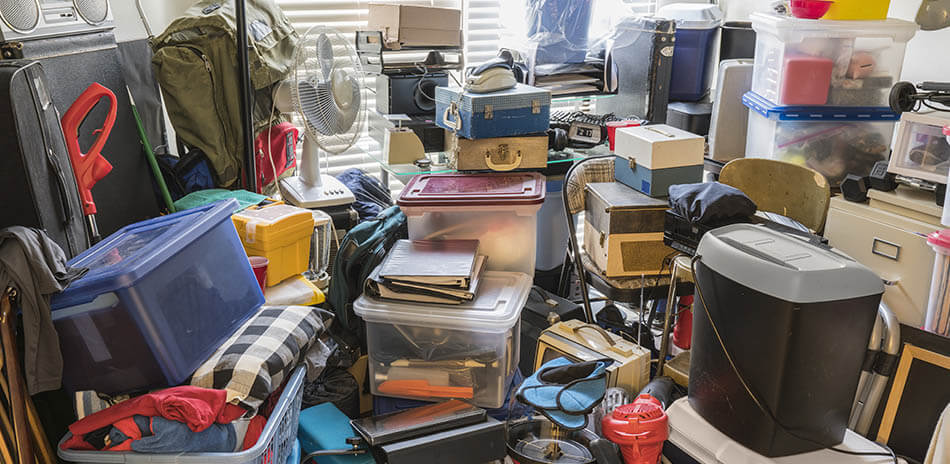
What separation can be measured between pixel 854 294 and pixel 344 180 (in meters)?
2.09

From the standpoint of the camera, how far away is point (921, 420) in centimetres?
187

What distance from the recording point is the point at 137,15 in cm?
277

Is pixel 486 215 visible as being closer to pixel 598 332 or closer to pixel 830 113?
pixel 598 332

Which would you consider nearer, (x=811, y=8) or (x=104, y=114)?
(x=104, y=114)

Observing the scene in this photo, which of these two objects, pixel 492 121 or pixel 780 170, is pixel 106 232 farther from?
pixel 780 170

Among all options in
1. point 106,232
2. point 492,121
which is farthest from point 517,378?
point 106,232

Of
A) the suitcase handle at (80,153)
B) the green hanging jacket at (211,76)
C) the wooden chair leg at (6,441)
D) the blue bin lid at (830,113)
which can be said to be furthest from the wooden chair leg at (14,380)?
the blue bin lid at (830,113)

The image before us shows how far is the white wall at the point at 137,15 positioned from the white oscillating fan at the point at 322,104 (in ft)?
1.90

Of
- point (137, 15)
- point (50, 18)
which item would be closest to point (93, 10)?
point (50, 18)

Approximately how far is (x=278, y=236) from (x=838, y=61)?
6.62 ft

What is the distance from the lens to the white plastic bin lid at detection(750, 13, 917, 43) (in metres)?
2.50

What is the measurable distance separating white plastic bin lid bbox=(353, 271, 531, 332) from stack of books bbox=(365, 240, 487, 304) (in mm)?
21

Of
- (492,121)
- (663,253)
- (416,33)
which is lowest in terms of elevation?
(663,253)

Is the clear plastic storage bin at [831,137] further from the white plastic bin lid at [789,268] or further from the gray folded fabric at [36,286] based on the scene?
the gray folded fabric at [36,286]
